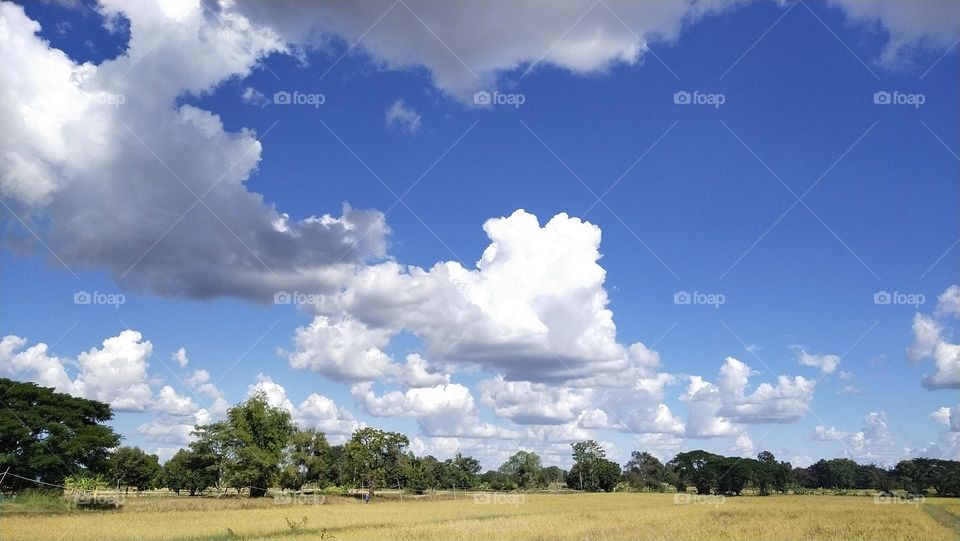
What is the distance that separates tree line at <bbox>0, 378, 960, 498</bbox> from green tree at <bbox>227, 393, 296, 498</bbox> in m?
0.12

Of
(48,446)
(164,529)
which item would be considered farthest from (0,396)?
(164,529)

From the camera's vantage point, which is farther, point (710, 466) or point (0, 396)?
point (710, 466)

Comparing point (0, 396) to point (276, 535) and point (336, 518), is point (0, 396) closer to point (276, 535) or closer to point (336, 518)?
point (336, 518)

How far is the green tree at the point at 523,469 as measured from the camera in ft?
530

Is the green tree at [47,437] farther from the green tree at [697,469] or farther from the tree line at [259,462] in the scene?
the green tree at [697,469]

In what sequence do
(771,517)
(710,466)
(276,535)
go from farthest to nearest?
(710,466)
(771,517)
(276,535)

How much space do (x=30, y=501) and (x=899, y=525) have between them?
61506mm

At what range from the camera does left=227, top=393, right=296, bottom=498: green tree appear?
7406 centimetres

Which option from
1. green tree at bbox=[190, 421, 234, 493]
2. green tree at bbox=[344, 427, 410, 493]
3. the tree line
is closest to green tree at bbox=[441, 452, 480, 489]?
the tree line

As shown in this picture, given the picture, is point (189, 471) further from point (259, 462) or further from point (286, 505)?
point (286, 505)

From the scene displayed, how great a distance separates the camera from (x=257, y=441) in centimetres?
7781

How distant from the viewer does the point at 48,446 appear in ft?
206

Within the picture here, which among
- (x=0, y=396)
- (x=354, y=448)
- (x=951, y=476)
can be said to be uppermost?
(x=0, y=396)

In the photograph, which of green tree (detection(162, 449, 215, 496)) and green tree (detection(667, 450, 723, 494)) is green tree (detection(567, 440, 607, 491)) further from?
green tree (detection(162, 449, 215, 496))
